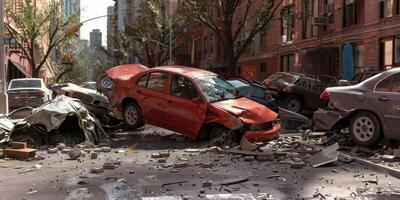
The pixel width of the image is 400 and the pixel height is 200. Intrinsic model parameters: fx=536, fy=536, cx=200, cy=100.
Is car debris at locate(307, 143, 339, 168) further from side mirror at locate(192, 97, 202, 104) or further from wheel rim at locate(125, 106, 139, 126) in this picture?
wheel rim at locate(125, 106, 139, 126)

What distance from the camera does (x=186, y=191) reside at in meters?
7.00

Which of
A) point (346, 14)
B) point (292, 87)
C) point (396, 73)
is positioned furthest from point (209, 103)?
point (346, 14)

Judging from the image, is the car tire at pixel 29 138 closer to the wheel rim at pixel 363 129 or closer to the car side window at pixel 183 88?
the car side window at pixel 183 88

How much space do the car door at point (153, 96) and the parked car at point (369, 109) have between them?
370 cm

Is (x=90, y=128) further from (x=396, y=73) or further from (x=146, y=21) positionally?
(x=146, y=21)

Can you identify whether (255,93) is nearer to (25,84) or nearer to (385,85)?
(385,85)

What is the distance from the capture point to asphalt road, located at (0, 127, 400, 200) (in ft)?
22.6

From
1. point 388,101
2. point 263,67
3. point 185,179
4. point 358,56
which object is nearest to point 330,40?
point 358,56

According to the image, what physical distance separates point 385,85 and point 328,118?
55.5 inches

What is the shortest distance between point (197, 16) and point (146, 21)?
A: 82.5ft

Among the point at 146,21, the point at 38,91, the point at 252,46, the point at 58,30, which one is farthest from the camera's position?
the point at 146,21

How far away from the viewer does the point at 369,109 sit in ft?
34.4

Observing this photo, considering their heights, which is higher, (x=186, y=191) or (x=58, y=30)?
(x=58, y=30)

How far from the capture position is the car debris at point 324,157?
901 cm
